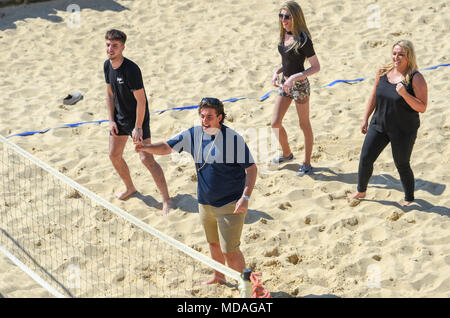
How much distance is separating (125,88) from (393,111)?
2403 mm

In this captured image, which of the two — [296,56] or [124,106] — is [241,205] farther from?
[296,56]

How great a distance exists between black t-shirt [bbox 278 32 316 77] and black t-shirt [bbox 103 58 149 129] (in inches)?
58.8

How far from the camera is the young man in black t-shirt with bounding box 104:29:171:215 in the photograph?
18.8 feet

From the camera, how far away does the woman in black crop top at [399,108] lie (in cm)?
531

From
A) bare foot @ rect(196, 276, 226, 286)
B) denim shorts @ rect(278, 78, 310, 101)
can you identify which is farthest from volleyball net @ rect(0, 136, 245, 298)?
denim shorts @ rect(278, 78, 310, 101)

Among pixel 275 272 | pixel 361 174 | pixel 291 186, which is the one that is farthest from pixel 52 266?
pixel 361 174

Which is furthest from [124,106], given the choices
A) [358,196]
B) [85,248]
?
[358,196]

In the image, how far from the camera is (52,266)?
5352mm

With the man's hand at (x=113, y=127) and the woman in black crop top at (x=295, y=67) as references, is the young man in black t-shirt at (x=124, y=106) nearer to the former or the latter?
the man's hand at (x=113, y=127)

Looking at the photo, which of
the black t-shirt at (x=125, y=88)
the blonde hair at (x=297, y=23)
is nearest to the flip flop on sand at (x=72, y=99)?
the black t-shirt at (x=125, y=88)

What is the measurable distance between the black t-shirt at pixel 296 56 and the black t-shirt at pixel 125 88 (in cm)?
149

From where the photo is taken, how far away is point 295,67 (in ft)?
20.7
